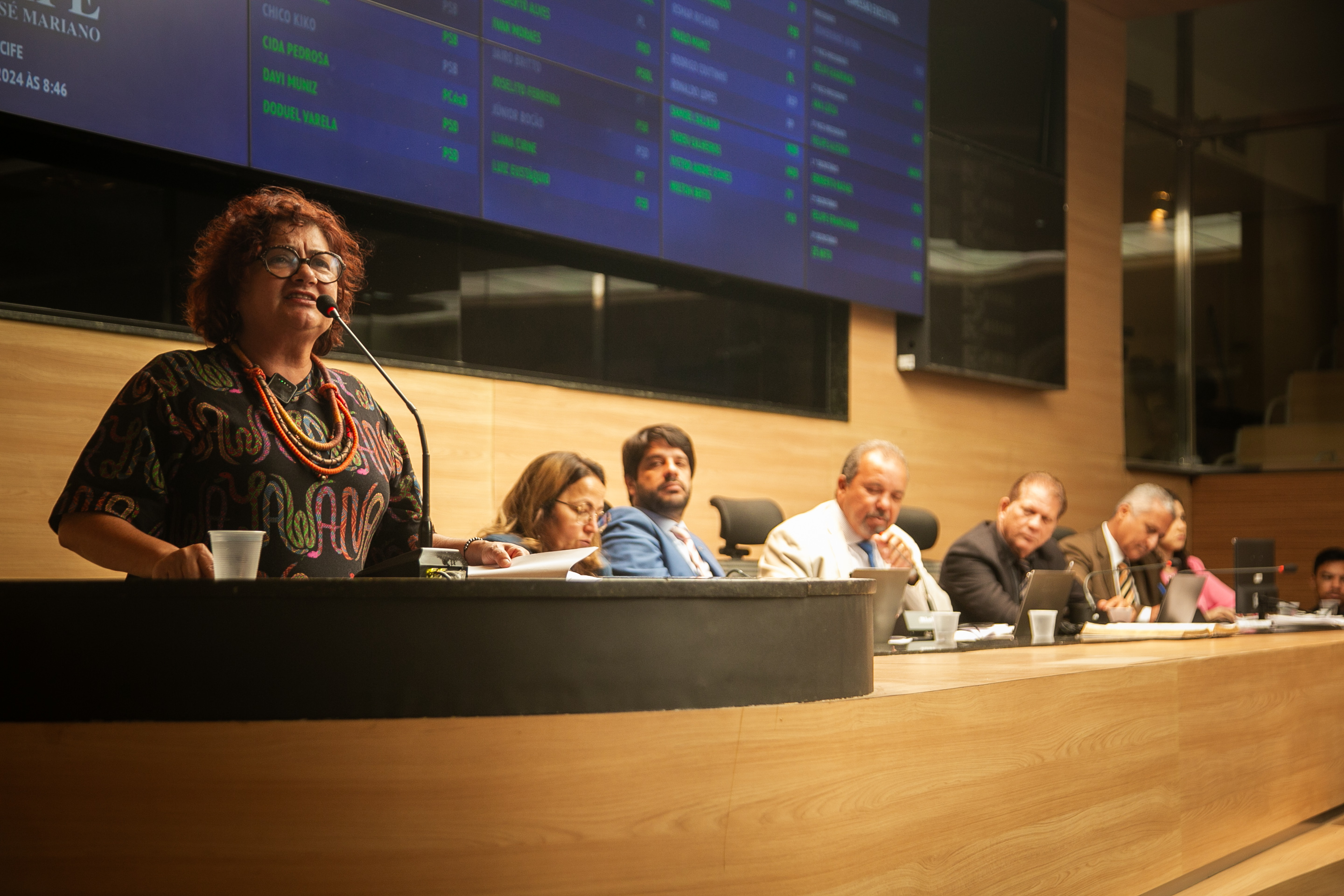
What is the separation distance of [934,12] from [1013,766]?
4.31 m

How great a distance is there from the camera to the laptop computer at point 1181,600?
146 inches

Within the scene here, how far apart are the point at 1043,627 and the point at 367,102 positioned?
7.08 ft

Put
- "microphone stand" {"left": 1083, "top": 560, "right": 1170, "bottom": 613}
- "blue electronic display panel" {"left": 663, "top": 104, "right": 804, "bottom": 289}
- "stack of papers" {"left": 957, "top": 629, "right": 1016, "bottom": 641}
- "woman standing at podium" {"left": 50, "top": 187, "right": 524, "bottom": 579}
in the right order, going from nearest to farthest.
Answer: "woman standing at podium" {"left": 50, "top": 187, "right": 524, "bottom": 579}, "stack of papers" {"left": 957, "top": 629, "right": 1016, "bottom": 641}, "microphone stand" {"left": 1083, "top": 560, "right": 1170, "bottom": 613}, "blue electronic display panel" {"left": 663, "top": 104, "right": 804, "bottom": 289}

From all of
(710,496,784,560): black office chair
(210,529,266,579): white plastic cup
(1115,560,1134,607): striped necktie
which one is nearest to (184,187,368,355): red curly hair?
(210,529,266,579): white plastic cup

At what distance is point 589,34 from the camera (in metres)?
3.95

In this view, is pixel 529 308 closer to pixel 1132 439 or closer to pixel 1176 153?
pixel 1132 439

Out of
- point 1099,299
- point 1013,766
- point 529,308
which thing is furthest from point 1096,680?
point 1099,299

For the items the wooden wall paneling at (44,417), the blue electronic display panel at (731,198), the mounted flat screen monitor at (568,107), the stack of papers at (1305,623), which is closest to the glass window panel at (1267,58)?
the mounted flat screen monitor at (568,107)

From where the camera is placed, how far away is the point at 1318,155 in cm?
742

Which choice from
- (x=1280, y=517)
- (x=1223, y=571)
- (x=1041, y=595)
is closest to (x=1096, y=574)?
(x=1223, y=571)

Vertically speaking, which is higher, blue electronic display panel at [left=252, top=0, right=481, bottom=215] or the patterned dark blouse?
blue electronic display panel at [left=252, top=0, right=481, bottom=215]

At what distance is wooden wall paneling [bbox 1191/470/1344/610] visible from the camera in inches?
280

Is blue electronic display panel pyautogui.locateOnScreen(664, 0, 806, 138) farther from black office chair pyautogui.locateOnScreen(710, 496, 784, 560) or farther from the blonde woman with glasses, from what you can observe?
the blonde woman with glasses

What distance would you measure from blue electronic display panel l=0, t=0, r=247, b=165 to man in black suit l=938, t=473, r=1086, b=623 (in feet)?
7.75
